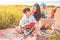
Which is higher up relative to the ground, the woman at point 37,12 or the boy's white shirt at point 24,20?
the woman at point 37,12

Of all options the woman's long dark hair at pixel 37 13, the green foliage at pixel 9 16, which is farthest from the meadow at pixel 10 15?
the woman's long dark hair at pixel 37 13

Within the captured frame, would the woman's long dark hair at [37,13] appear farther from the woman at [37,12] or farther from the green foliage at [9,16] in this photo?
the green foliage at [9,16]

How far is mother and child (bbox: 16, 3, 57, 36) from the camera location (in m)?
1.31

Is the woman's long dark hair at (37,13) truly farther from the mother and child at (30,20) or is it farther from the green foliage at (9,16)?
the green foliage at (9,16)

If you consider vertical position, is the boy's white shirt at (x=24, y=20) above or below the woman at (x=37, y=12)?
below

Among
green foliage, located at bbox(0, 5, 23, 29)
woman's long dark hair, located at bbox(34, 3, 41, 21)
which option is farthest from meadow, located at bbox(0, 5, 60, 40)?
woman's long dark hair, located at bbox(34, 3, 41, 21)

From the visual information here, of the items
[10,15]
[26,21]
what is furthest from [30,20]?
[10,15]

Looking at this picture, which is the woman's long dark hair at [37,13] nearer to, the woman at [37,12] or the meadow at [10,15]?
the woman at [37,12]

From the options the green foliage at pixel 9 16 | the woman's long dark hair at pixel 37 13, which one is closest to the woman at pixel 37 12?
the woman's long dark hair at pixel 37 13

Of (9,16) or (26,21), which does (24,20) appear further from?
(9,16)

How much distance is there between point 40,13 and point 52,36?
23cm

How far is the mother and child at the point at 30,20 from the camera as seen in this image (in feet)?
4.28

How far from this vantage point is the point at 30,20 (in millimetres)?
1312

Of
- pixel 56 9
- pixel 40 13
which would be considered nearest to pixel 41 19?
pixel 40 13
